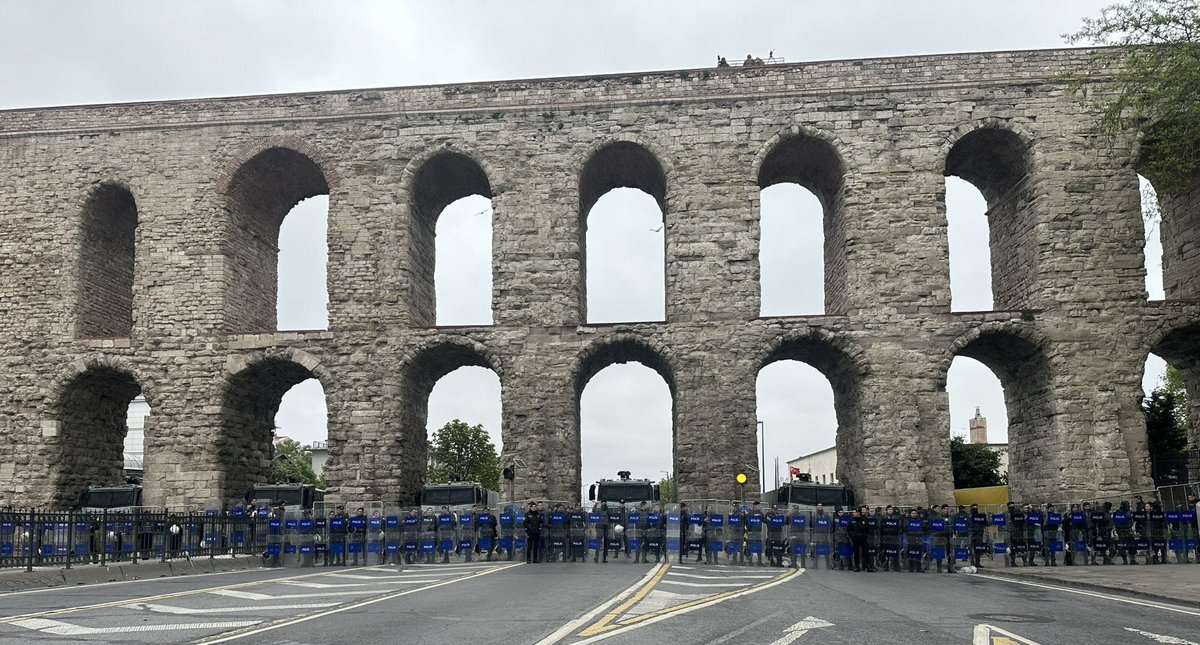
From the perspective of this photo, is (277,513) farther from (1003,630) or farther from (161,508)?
(1003,630)

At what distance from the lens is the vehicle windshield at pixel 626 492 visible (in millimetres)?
27141

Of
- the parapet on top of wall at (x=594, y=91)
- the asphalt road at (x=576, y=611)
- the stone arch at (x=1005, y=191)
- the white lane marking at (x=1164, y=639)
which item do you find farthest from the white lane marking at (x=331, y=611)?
the stone arch at (x=1005, y=191)

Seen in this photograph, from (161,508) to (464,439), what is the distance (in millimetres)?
39229

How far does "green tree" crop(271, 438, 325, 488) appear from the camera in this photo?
73438 mm

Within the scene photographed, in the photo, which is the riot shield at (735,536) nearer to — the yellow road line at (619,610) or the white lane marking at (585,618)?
the yellow road line at (619,610)

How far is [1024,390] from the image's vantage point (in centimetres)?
3089

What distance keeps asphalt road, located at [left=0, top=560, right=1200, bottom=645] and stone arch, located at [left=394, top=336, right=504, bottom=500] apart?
1207 cm

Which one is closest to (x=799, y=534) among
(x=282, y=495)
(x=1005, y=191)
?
(x=1005, y=191)

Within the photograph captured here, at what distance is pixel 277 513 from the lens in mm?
23828

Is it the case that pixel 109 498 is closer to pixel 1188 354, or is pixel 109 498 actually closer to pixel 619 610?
pixel 619 610

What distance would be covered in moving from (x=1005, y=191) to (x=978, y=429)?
4018cm

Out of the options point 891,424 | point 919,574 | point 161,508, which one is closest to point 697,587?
point 919,574

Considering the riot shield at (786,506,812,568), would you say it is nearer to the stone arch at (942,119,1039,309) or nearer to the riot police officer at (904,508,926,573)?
the riot police officer at (904,508,926,573)

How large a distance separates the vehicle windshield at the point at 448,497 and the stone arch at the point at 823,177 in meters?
10.8
